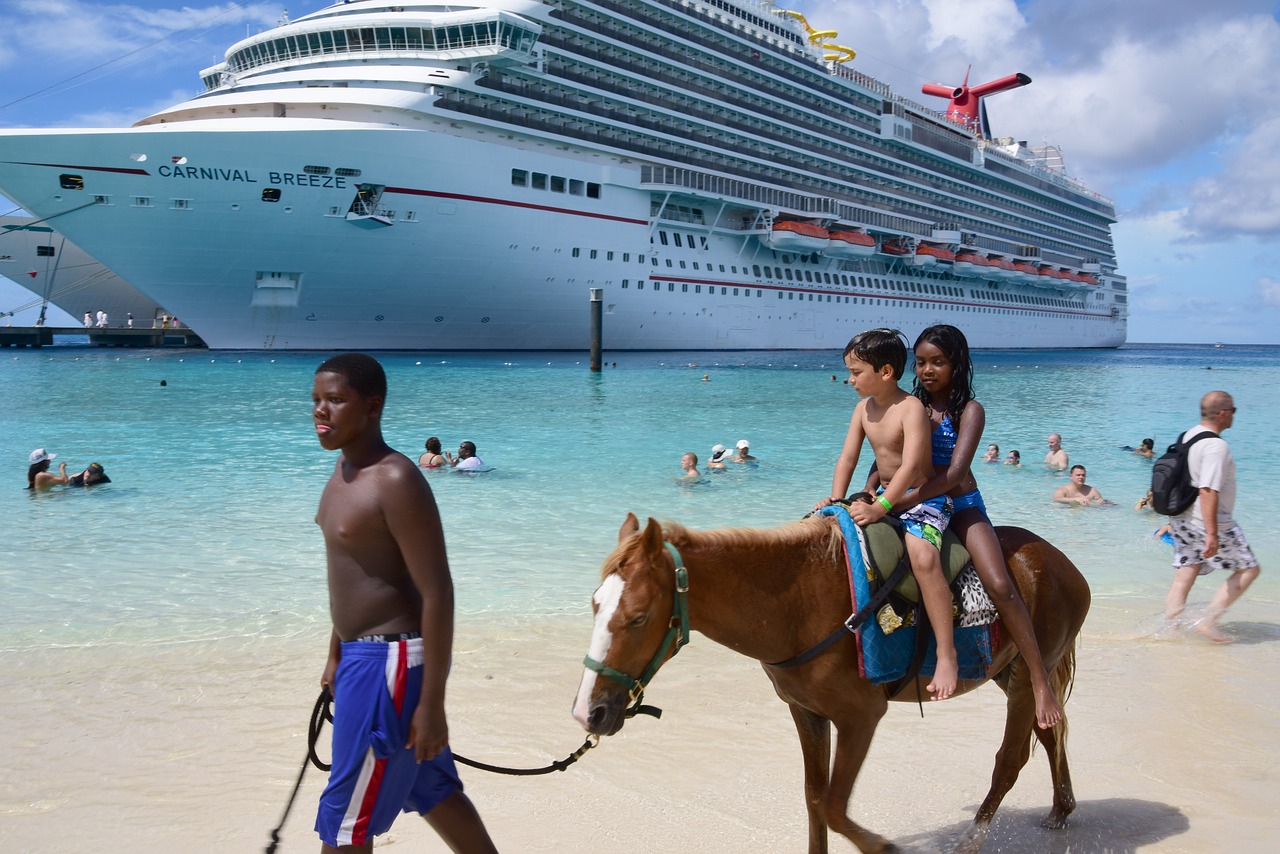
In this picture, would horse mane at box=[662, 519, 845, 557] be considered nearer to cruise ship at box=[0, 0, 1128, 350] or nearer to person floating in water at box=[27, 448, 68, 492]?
person floating in water at box=[27, 448, 68, 492]

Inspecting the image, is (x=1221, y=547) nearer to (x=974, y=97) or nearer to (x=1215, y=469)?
(x=1215, y=469)

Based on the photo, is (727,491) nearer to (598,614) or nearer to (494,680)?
(494,680)

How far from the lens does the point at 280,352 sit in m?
33.8

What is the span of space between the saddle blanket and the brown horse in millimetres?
47

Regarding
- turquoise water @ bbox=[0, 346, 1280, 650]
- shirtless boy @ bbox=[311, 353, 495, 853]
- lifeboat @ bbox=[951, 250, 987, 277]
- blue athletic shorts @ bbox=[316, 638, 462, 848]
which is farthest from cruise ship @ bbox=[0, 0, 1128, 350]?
blue athletic shorts @ bbox=[316, 638, 462, 848]

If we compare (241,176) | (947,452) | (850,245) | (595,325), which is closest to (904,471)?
(947,452)

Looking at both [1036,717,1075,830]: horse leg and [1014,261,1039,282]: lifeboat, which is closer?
[1036,717,1075,830]: horse leg

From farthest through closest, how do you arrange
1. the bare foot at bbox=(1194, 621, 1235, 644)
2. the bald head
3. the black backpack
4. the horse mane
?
the bare foot at bbox=(1194, 621, 1235, 644) < the black backpack < the bald head < the horse mane

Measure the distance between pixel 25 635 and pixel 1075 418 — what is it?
73.6ft

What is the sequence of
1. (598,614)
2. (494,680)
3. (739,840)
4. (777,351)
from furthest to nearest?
(777,351) → (494,680) → (739,840) → (598,614)

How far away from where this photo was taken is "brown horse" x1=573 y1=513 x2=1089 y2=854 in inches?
94.3

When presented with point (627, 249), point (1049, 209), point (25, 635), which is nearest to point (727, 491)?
point (25, 635)

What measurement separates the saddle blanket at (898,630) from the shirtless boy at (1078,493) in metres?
9.27

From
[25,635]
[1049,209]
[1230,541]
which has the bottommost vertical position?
[25,635]
